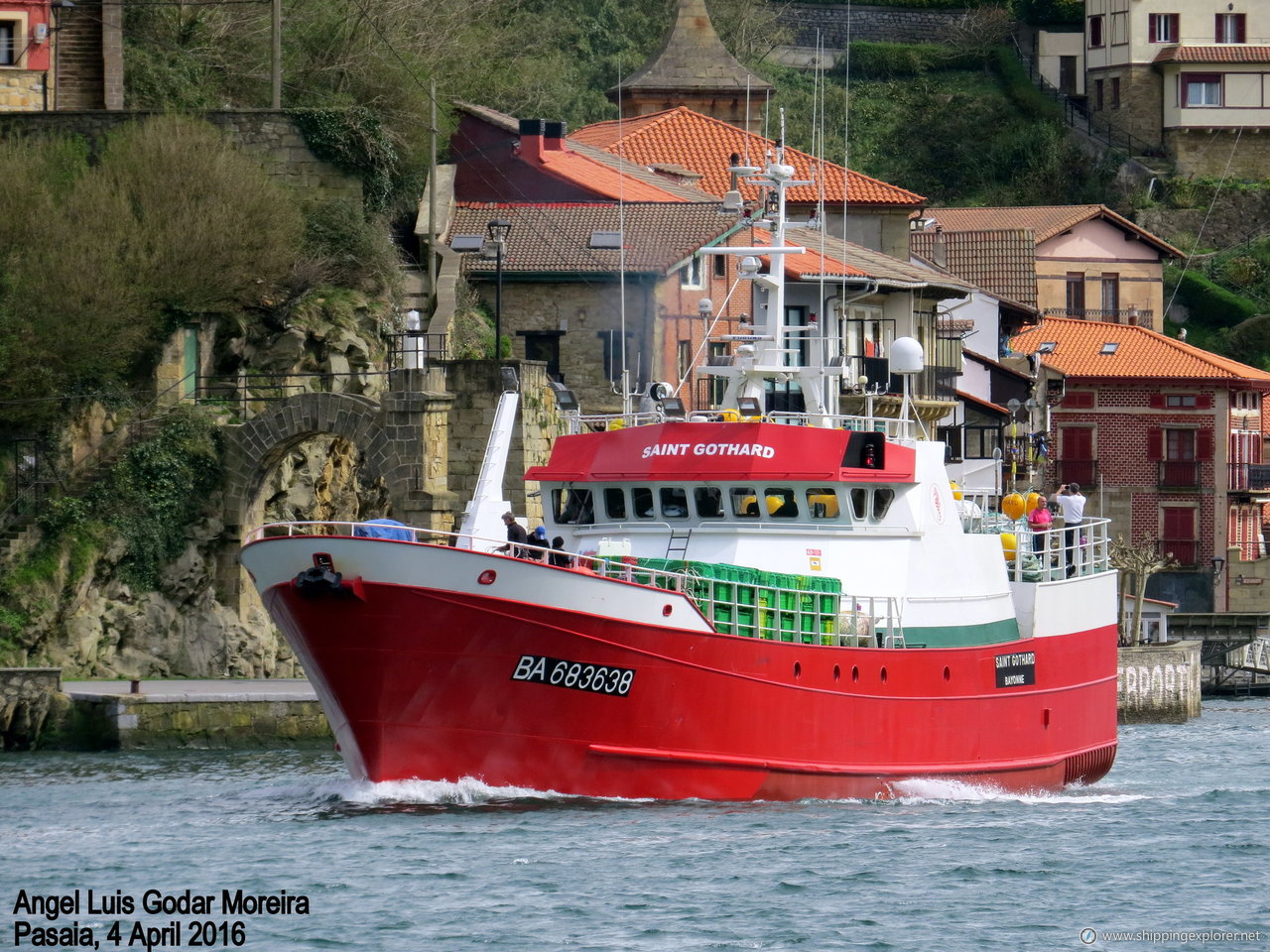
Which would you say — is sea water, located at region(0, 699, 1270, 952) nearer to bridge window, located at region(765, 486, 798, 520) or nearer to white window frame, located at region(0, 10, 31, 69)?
bridge window, located at region(765, 486, 798, 520)

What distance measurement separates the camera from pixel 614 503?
28.3 m

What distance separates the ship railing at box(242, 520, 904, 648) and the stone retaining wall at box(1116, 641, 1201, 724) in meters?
21.7

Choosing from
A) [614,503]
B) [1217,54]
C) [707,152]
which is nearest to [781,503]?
[614,503]

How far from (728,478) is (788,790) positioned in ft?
11.6

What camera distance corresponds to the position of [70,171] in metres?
42.2

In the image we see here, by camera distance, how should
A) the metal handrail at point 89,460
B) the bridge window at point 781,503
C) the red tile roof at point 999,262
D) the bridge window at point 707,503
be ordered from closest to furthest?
1. the bridge window at point 781,503
2. the bridge window at point 707,503
3. the metal handrail at point 89,460
4. the red tile roof at point 999,262

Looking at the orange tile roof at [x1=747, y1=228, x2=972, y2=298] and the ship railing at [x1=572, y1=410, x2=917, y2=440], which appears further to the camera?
the orange tile roof at [x1=747, y1=228, x2=972, y2=298]

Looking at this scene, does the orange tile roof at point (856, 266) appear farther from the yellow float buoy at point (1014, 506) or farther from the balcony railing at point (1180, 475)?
the yellow float buoy at point (1014, 506)

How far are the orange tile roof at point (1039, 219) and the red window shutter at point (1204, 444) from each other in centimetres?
976

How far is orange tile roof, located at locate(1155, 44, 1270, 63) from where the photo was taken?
81375 mm

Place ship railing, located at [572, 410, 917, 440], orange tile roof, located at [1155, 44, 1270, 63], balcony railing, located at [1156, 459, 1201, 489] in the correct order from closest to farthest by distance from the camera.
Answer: ship railing, located at [572, 410, 917, 440] < balcony railing, located at [1156, 459, 1201, 489] < orange tile roof, located at [1155, 44, 1270, 63]

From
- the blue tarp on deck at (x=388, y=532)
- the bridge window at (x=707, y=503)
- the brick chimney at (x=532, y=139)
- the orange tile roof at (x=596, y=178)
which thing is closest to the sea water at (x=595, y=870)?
the blue tarp on deck at (x=388, y=532)

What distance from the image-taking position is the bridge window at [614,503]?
1112 inches

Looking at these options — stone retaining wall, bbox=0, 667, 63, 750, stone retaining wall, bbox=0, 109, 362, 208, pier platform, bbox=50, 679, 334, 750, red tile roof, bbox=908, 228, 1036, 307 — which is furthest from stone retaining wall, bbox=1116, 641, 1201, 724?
stone retaining wall, bbox=0, 667, 63, 750
